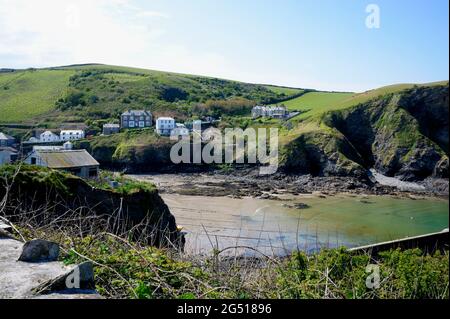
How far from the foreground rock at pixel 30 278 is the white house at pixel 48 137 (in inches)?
2449

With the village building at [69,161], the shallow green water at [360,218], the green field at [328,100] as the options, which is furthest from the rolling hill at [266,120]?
the village building at [69,161]

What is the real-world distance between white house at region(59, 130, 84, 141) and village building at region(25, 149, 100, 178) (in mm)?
37385

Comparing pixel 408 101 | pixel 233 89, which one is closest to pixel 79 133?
pixel 408 101

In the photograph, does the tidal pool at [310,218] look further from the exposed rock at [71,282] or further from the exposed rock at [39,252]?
the exposed rock at [71,282]

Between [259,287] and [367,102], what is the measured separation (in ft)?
197

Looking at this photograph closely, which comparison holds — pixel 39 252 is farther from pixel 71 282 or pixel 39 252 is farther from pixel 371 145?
pixel 371 145

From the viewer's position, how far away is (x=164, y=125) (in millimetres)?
73688

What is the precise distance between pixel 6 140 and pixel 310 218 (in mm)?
40782

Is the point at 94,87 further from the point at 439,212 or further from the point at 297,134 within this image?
the point at 439,212

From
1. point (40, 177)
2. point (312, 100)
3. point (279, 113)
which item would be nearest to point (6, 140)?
point (40, 177)

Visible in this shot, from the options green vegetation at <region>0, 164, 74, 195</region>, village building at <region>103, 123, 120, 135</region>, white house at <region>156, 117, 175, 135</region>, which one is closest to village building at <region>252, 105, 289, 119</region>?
white house at <region>156, 117, 175, 135</region>

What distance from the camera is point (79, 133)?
6869 centimetres

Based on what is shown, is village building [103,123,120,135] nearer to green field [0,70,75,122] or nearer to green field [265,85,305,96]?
green field [0,70,75,122]

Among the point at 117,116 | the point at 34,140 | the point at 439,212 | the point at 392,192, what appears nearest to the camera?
the point at 439,212
